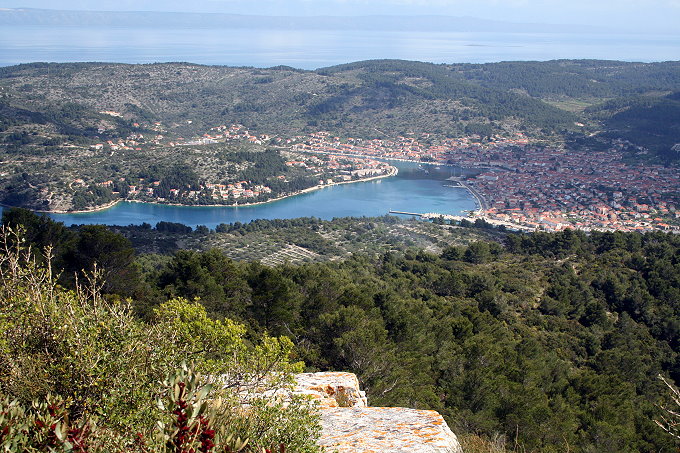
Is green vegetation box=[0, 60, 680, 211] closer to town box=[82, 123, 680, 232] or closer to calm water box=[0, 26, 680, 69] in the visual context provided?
town box=[82, 123, 680, 232]

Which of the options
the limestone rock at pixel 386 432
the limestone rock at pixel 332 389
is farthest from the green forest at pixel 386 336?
the limestone rock at pixel 332 389

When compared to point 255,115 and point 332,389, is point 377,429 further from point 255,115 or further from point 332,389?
point 255,115

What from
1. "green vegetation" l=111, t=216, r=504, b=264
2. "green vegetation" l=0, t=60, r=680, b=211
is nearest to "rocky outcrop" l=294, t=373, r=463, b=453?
"green vegetation" l=111, t=216, r=504, b=264

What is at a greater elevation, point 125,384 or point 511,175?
point 125,384

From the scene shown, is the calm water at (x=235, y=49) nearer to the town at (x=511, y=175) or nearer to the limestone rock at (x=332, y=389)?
the town at (x=511, y=175)

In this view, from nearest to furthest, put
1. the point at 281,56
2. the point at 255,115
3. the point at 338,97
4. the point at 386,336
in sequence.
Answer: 1. the point at 386,336
2. the point at 255,115
3. the point at 338,97
4. the point at 281,56

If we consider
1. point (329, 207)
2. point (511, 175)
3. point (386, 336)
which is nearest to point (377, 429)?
point (386, 336)
